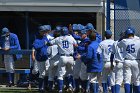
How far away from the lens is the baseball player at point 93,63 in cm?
1381

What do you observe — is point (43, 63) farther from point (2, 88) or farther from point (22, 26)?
point (22, 26)

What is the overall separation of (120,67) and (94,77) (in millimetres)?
963

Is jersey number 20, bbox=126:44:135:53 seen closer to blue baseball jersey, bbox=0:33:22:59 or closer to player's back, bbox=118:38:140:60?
player's back, bbox=118:38:140:60

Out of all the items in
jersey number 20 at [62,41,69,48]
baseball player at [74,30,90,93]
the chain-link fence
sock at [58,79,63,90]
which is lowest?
sock at [58,79,63,90]

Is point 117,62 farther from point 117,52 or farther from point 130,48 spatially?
point 130,48

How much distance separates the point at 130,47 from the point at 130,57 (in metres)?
0.28

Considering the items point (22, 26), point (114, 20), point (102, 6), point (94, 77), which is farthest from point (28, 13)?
point (94, 77)

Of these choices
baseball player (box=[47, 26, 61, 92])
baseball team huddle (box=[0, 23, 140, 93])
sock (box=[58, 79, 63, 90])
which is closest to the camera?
baseball team huddle (box=[0, 23, 140, 93])

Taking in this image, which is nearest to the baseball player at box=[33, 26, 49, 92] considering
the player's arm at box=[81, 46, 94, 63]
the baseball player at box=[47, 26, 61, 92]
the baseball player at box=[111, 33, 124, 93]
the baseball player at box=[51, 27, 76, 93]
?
the baseball player at box=[47, 26, 61, 92]

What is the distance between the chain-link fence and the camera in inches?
687

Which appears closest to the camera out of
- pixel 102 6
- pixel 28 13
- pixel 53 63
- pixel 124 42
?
pixel 124 42

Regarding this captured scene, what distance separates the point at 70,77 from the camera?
51.1ft

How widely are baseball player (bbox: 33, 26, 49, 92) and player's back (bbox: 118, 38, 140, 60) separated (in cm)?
296

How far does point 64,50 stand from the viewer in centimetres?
1463
